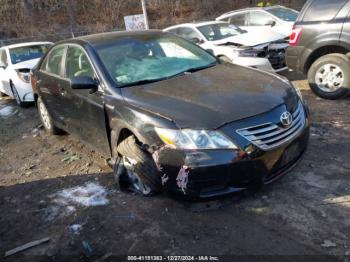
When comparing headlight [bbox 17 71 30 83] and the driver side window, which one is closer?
the driver side window

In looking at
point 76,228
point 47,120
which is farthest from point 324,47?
point 76,228

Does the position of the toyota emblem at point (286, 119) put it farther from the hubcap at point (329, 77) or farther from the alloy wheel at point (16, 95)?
the alloy wheel at point (16, 95)

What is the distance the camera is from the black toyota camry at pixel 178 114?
A: 3.29 m

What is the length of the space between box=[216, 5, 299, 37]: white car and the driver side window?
300 inches

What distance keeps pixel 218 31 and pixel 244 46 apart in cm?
140

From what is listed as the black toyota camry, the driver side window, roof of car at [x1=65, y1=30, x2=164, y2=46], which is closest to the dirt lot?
the black toyota camry

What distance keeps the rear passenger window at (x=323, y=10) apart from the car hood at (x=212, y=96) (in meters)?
2.88

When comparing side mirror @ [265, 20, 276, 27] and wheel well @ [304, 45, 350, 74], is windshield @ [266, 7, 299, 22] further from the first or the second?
wheel well @ [304, 45, 350, 74]

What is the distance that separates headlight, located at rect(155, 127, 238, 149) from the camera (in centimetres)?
324

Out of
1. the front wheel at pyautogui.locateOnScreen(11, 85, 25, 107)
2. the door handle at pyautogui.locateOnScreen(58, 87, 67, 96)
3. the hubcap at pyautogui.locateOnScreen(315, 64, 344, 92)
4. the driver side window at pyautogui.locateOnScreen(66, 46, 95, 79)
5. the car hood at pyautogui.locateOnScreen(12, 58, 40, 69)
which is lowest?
the front wheel at pyautogui.locateOnScreen(11, 85, 25, 107)

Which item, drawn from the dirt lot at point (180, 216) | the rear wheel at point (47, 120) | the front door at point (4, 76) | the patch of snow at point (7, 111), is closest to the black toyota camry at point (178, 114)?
the dirt lot at point (180, 216)

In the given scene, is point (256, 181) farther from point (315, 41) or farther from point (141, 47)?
point (315, 41)

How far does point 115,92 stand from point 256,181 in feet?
5.68

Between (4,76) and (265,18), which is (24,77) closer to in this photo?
(4,76)
